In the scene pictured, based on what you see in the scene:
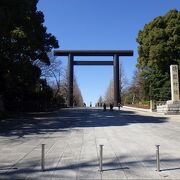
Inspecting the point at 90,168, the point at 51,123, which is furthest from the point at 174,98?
the point at 90,168

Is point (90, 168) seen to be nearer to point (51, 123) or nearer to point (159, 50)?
point (51, 123)

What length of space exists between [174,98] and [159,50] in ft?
26.6

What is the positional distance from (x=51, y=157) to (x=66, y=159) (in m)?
0.69

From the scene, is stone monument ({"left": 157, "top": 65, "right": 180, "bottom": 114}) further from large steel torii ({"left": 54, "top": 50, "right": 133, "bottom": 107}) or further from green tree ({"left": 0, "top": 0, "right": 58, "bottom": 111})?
large steel torii ({"left": 54, "top": 50, "right": 133, "bottom": 107})

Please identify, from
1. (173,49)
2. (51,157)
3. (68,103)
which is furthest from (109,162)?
(68,103)

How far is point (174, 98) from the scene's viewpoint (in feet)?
Result: 146

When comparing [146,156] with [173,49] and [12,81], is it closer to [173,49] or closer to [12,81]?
[12,81]

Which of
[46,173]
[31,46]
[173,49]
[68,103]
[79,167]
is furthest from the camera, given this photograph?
[68,103]

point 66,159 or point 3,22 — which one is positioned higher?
point 3,22

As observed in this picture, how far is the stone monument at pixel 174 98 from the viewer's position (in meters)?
43.4

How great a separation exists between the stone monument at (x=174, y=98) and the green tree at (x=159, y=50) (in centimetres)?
420

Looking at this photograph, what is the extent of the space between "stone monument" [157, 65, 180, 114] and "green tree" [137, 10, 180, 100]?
4.20 metres

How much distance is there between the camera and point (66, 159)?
13.2m

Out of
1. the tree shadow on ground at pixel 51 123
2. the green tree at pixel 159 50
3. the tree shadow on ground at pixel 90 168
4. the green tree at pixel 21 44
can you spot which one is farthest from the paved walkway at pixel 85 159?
the green tree at pixel 159 50
